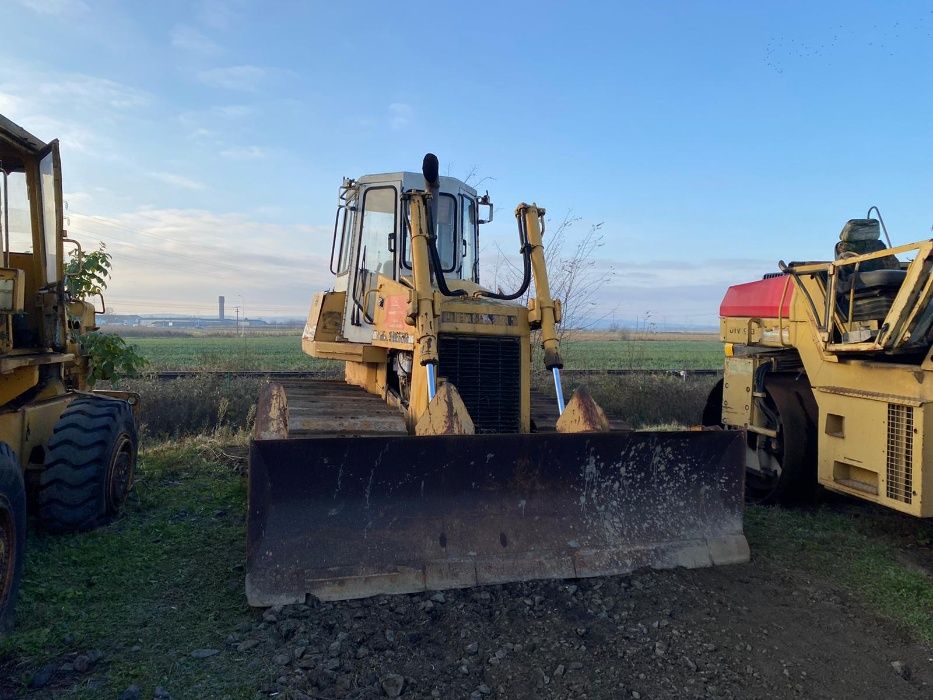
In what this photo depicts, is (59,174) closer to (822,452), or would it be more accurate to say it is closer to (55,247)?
(55,247)

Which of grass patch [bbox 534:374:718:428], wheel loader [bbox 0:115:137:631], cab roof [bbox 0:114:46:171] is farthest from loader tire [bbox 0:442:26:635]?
grass patch [bbox 534:374:718:428]

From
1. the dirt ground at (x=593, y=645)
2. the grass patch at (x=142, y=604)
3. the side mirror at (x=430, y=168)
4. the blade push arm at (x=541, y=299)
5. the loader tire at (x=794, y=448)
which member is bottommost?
the dirt ground at (x=593, y=645)

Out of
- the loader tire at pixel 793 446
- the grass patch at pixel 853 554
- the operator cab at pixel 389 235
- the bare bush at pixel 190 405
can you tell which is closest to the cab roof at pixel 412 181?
the operator cab at pixel 389 235

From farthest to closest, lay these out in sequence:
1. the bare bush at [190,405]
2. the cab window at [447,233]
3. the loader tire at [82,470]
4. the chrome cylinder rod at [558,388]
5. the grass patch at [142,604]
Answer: the bare bush at [190,405] < the cab window at [447,233] < the chrome cylinder rod at [558,388] < the loader tire at [82,470] < the grass patch at [142,604]

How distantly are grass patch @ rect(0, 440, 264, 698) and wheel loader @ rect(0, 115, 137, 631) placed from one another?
35 centimetres

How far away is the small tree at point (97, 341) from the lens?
22.1 feet

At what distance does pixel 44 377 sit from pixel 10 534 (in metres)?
2.19

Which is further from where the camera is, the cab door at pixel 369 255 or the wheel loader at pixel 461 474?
the cab door at pixel 369 255

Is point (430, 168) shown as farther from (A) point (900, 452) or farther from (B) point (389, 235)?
(A) point (900, 452)

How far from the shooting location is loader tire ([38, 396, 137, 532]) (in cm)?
505

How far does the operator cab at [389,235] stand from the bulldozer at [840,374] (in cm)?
284

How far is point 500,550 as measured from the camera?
4.47 meters

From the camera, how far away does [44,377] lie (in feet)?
18.4

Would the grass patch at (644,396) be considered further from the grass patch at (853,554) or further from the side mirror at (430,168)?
the side mirror at (430,168)
